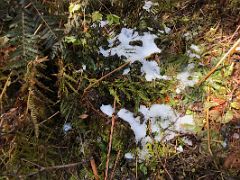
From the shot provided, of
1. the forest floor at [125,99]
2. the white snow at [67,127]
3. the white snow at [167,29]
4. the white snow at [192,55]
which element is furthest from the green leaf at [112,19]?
the white snow at [67,127]

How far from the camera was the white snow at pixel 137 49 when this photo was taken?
9.61 ft

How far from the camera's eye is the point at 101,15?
289 cm

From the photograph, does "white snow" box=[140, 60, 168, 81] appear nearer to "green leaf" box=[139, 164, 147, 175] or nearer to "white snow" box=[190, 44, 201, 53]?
"white snow" box=[190, 44, 201, 53]

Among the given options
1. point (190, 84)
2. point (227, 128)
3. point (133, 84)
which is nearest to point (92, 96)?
point (133, 84)

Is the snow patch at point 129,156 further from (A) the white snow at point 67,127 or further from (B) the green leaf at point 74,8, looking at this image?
(B) the green leaf at point 74,8

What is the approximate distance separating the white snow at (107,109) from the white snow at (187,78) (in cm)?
48

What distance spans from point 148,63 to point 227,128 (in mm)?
719

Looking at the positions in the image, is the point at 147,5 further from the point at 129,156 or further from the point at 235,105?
the point at 129,156

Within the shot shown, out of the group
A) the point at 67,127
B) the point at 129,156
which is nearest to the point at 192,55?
the point at 129,156

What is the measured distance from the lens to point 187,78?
9.44 ft

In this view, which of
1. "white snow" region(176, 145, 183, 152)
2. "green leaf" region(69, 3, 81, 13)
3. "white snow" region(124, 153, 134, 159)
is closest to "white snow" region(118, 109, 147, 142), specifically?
"white snow" region(124, 153, 134, 159)

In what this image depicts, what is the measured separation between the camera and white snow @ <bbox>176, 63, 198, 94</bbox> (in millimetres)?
2855

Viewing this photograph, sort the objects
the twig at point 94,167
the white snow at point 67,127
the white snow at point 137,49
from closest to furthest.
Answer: the twig at point 94,167 → the white snow at point 67,127 → the white snow at point 137,49

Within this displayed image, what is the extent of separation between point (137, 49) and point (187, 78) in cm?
43
